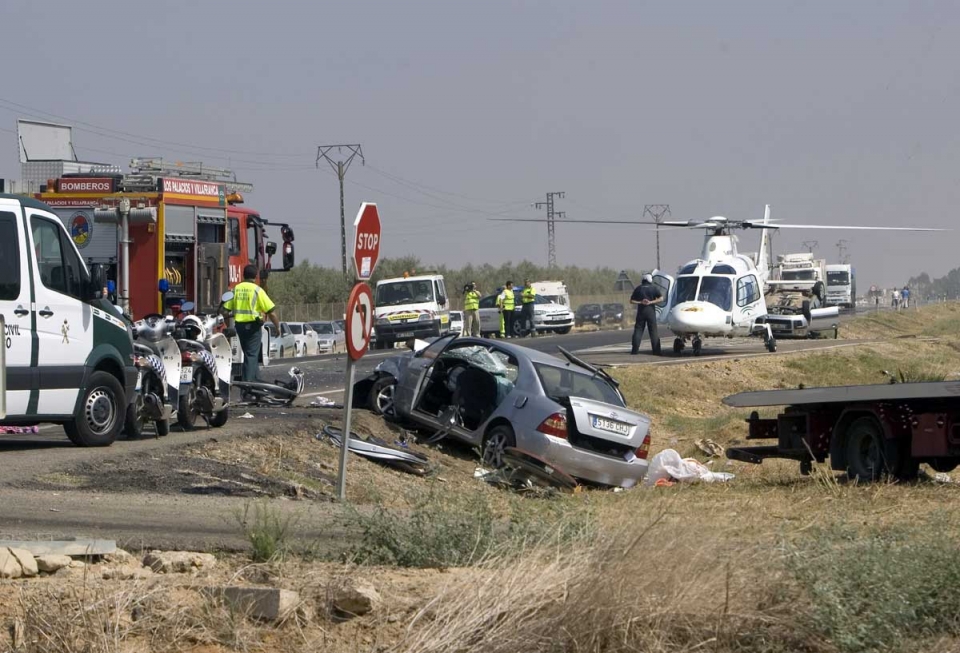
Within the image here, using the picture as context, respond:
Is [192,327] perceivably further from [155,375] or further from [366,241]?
[366,241]

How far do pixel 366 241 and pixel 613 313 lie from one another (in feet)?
201

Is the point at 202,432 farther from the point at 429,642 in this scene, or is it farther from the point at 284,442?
the point at 429,642

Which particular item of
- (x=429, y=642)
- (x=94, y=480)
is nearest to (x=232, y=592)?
(x=429, y=642)

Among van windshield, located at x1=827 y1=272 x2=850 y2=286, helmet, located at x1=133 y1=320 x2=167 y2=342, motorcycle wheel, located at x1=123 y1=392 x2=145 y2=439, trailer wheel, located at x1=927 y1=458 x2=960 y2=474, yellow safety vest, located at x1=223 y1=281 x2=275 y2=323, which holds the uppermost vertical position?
van windshield, located at x1=827 y1=272 x2=850 y2=286

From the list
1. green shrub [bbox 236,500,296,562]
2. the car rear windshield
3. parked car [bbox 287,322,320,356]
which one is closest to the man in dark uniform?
the car rear windshield

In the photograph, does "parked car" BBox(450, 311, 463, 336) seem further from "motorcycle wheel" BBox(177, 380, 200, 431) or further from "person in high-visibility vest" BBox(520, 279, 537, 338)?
"motorcycle wheel" BBox(177, 380, 200, 431)

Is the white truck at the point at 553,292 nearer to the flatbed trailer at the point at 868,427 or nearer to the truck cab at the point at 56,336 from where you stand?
the flatbed trailer at the point at 868,427

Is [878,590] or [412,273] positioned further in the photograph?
[412,273]

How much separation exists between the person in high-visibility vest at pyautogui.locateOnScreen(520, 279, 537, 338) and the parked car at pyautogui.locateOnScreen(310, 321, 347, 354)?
6.81 m

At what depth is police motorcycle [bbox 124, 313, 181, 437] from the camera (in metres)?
14.0

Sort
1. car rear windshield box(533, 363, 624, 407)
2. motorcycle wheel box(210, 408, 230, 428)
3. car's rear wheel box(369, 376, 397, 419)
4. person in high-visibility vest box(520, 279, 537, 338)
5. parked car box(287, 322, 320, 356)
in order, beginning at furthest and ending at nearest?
person in high-visibility vest box(520, 279, 537, 338), parked car box(287, 322, 320, 356), car's rear wheel box(369, 376, 397, 419), car rear windshield box(533, 363, 624, 407), motorcycle wheel box(210, 408, 230, 428)

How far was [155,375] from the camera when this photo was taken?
14125mm

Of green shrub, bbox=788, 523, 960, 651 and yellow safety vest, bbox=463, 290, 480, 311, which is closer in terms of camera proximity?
green shrub, bbox=788, 523, 960, 651

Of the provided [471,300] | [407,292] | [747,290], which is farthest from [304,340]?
[747,290]
